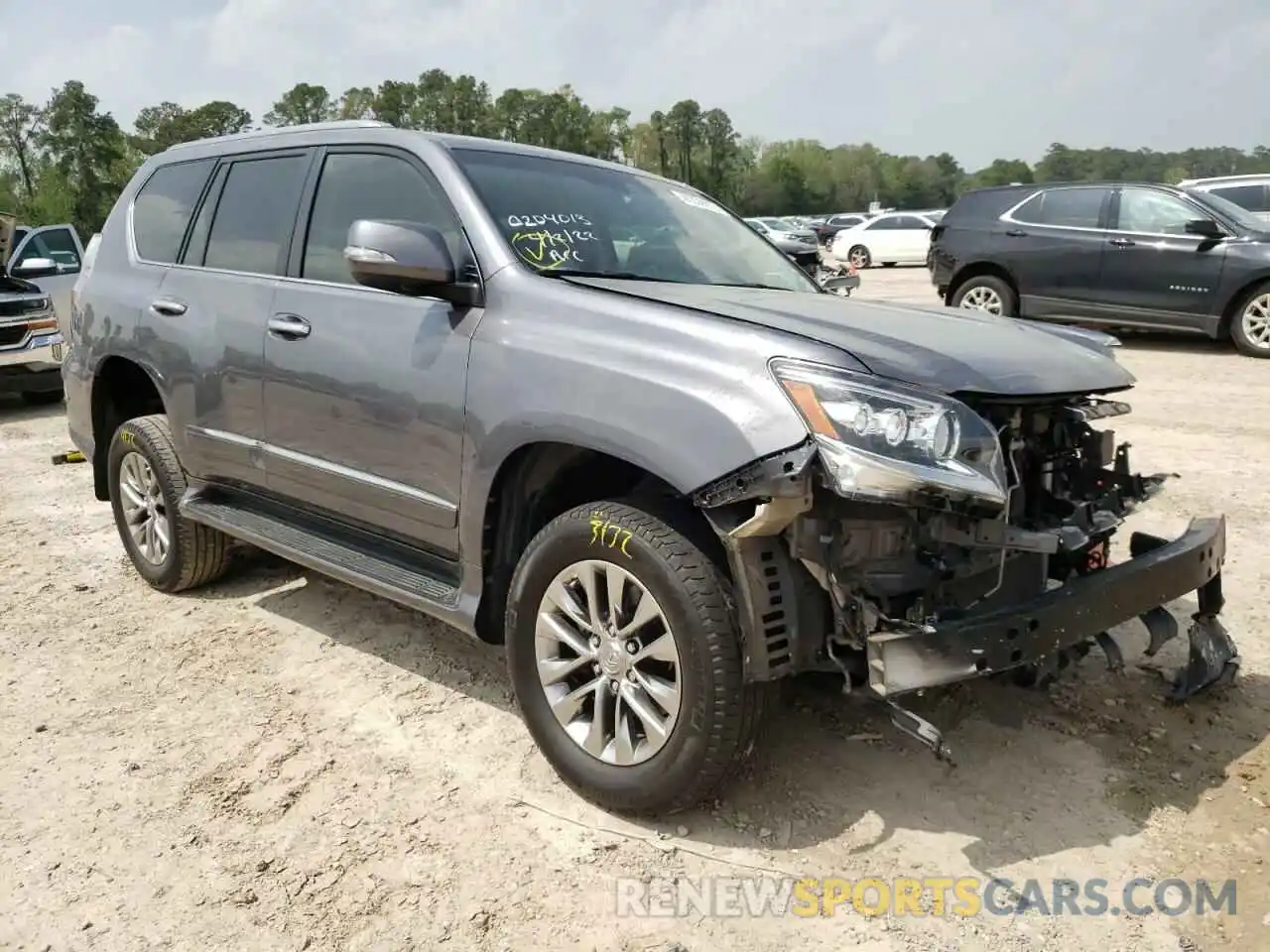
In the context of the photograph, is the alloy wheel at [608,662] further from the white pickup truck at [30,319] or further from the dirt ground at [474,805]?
the white pickup truck at [30,319]

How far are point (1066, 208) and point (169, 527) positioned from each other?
998 centimetres

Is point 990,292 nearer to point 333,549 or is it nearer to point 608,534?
point 333,549

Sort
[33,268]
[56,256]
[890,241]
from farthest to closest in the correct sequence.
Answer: [890,241], [56,256], [33,268]

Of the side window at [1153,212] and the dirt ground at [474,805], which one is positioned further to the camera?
the side window at [1153,212]

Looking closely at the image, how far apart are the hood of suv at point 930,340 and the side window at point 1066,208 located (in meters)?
8.36

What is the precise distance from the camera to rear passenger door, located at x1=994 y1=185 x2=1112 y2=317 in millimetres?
10633

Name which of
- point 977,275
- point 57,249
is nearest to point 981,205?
point 977,275

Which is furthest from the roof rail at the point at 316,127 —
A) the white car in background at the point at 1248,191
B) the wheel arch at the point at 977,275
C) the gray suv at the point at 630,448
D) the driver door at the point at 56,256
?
the white car in background at the point at 1248,191

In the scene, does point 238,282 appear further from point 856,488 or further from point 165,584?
point 856,488

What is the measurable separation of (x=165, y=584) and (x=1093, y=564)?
384 cm

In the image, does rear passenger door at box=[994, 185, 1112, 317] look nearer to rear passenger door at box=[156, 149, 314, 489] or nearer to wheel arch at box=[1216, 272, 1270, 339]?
wheel arch at box=[1216, 272, 1270, 339]

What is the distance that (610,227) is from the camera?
11.4 ft

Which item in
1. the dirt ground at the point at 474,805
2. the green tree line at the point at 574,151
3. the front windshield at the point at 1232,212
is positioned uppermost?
the green tree line at the point at 574,151

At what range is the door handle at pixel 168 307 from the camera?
4102 mm
